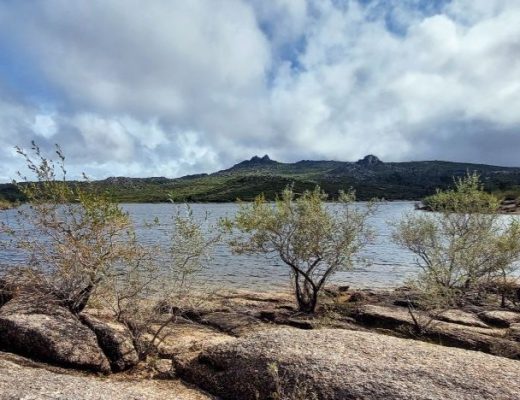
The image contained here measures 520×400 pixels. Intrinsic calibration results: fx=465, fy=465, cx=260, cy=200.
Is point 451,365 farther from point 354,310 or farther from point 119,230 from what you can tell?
point 354,310

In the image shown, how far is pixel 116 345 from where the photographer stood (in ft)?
54.4

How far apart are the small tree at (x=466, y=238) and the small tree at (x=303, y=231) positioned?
16.6 feet

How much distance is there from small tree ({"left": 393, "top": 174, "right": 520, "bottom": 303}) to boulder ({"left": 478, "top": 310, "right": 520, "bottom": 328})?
1910mm

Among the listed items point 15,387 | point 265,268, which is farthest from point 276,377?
point 265,268

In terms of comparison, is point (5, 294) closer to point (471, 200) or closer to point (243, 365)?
point (243, 365)

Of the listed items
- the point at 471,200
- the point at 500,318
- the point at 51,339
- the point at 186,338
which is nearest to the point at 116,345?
the point at 51,339

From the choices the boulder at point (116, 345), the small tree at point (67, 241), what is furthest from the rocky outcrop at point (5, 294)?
the boulder at point (116, 345)

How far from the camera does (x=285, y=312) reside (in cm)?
2862

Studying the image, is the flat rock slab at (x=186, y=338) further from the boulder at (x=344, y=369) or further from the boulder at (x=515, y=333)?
the boulder at (x=515, y=333)

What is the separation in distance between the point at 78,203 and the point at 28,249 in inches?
106

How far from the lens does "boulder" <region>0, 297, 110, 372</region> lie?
15266 millimetres

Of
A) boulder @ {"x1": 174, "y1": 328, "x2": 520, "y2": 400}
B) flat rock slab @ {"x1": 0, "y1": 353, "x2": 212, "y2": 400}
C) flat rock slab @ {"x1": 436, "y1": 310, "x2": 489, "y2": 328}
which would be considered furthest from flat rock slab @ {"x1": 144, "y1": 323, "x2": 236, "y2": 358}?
flat rock slab @ {"x1": 436, "y1": 310, "x2": 489, "y2": 328}

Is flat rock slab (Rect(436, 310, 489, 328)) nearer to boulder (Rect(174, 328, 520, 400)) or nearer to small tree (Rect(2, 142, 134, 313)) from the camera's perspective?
boulder (Rect(174, 328, 520, 400))

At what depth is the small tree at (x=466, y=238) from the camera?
29.0 metres
